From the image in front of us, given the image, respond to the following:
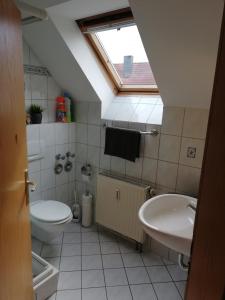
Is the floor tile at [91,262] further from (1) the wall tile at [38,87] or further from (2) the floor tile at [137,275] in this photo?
(1) the wall tile at [38,87]

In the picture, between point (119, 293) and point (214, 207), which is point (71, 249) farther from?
point (214, 207)

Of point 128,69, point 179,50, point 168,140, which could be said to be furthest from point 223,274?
point 128,69

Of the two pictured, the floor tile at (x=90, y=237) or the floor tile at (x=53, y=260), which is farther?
the floor tile at (x=90, y=237)

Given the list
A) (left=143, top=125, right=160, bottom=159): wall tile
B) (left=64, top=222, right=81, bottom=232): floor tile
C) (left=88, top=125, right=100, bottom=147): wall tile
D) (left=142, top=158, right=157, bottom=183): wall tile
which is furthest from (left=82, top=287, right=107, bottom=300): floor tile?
(left=88, top=125, right=100, bottom=147): wall tile

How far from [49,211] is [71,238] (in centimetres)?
48

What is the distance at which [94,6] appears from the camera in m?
1.63

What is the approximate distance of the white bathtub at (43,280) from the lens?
161 centimetres

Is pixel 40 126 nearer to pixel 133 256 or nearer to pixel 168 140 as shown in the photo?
pixel 168 140

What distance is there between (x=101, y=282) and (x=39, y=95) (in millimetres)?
1846

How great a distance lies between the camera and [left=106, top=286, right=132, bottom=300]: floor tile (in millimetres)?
1727

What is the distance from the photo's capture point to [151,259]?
2.15 m

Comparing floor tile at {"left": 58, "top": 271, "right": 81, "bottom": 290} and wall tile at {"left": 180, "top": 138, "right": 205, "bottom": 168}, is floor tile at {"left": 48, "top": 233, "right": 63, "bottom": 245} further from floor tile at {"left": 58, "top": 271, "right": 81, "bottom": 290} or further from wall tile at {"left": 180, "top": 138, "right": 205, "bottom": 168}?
wall tile at {"left": 180, "top": 138, "right": 205, "bottom": 168}

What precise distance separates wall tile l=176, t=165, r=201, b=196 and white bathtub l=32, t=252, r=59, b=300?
4.04ft

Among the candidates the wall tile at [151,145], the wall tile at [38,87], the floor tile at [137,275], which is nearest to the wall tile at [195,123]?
the wall tile at [151,145]
